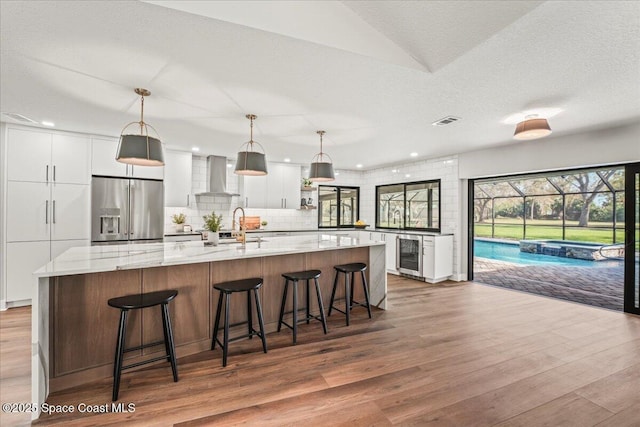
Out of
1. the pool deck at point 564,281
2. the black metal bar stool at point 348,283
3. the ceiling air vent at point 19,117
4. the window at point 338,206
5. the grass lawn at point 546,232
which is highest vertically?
the ceiling air vent at point 19,117

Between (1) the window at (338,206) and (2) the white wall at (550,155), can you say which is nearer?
(2) the white wall at (550,155)

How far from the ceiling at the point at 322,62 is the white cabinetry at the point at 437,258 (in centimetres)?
247

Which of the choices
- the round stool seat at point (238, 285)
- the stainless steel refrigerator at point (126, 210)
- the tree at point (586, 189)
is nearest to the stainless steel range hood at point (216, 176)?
the stainless steel refrigerator at point (126, 210)

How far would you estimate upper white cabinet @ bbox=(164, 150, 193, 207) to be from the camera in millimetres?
5141

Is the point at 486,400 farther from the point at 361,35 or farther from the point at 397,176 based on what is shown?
the point at 397,176

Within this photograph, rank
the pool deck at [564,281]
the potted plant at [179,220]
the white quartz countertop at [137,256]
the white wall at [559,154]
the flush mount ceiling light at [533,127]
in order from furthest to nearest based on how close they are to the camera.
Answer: the potted plant at [179,220]
the pool deck at [564,281]
the white wall at [559,154]
the flush mount ceiling light at [533,127]
the white quartz countertop at [137,256]

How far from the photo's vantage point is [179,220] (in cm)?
544

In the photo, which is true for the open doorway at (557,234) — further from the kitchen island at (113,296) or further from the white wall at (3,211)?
the white wall at (3,211)

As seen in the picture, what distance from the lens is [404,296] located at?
470 cm

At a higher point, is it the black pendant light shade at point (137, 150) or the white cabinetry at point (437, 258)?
the black pendant light shade at point (137, 150)

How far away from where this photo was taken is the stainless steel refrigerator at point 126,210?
443 centimetres

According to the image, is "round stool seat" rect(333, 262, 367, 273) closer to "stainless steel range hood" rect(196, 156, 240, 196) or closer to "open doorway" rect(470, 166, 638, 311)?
"stainless steel range hood" rect(196, 156, 240, 196)

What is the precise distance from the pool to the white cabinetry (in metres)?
1.07

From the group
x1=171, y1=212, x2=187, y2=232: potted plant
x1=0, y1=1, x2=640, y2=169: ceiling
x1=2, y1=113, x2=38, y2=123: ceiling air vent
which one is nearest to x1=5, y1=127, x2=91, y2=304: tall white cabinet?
x1=2, y1=113, x2=38, y2=123: ceiling air vent
